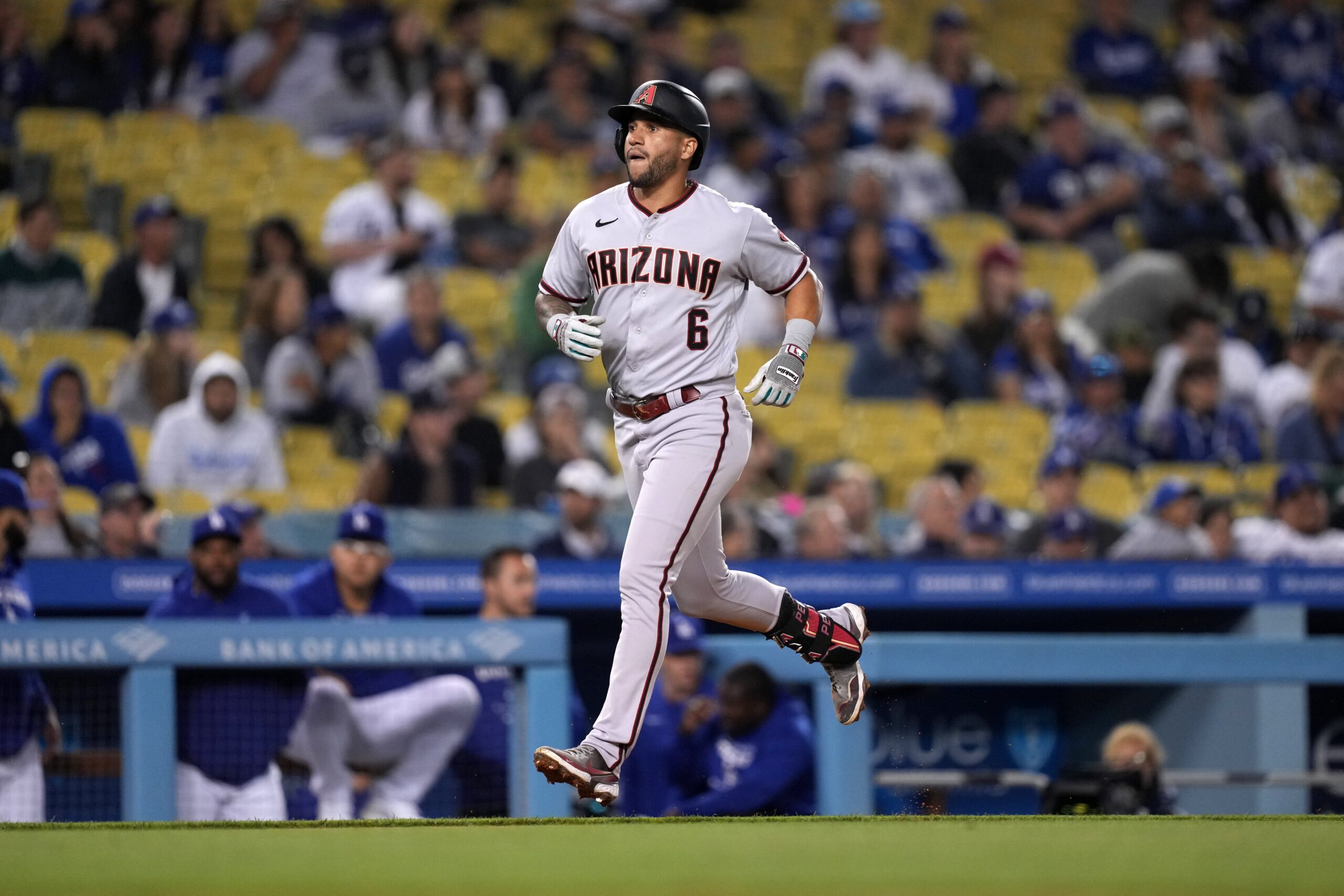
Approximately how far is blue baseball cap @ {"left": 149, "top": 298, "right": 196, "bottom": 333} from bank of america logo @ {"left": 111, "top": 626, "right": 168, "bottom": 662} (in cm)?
297

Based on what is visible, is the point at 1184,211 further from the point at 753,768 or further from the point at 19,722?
the point at 19,722

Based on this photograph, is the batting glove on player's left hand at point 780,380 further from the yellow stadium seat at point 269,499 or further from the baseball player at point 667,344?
the yellow stadium seat at point 269,499

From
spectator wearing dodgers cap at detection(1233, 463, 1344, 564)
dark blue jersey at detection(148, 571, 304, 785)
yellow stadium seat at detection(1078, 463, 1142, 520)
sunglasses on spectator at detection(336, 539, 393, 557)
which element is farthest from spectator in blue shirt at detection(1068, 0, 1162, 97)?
dark blue jersey at detection(148, 571, 304, 785)

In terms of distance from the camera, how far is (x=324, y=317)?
946 cm

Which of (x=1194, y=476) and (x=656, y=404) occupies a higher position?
(x=656, y=404)

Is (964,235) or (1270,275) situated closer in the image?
(964,235)

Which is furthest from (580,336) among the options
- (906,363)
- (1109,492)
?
(906,363)

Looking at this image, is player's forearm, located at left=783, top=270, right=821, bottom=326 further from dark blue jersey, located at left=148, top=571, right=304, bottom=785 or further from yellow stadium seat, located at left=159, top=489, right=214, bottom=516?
yellow stadium seat, located at left=159, top=489, right=214, bottom=516

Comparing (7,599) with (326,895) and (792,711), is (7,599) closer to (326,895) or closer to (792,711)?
(792,711)

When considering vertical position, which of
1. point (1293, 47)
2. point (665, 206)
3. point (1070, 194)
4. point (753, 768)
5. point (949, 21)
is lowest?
point (753, 768)

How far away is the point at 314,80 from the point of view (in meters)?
12.0

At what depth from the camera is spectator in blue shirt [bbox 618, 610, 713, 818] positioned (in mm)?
7152

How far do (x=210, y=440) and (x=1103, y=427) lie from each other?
478 centimetres

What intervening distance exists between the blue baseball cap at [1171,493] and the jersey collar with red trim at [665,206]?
4511 millimetres
